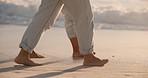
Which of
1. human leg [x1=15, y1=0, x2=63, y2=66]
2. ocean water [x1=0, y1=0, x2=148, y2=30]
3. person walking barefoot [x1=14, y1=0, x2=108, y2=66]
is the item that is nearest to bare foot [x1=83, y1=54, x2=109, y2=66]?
person walking barefoot [x1=14, y1=0, x2=108, y2=66]

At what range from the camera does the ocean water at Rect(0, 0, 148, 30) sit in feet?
25.0

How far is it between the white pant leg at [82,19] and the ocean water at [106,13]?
11.3 ft

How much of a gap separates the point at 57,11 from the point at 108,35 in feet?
7.78

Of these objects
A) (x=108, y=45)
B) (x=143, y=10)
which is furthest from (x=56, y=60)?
(x=143, y=10)

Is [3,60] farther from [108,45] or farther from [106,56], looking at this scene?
[108,45]

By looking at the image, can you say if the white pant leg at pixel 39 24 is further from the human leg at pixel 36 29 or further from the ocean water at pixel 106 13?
the ocean water at pixel 106 13

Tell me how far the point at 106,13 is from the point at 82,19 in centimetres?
507

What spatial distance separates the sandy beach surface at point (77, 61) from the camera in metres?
→ 3.24

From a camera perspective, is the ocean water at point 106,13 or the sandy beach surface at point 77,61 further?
the ocean water at point 106,13

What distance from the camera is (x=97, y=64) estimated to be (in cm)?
365

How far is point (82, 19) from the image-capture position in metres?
3.60

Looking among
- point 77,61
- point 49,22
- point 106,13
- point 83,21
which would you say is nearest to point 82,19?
point 83,21

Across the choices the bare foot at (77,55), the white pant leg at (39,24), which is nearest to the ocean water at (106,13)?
the bare foot at (77,55)

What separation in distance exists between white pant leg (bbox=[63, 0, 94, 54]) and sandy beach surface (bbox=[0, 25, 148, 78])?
195mm
